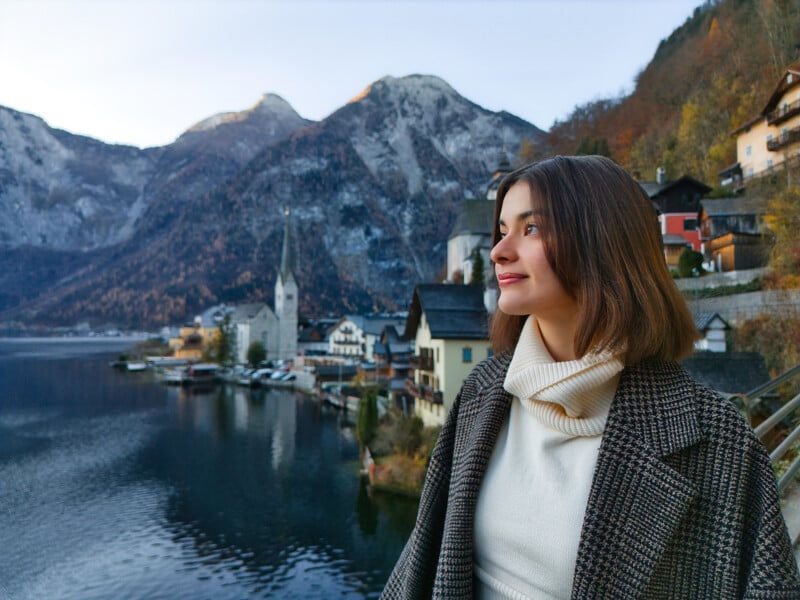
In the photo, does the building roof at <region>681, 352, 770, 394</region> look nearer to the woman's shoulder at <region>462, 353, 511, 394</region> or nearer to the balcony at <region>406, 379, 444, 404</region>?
the balcony at <region>406, 379, 444, 404</region>

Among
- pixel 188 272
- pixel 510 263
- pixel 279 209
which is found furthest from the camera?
pixel 279 209

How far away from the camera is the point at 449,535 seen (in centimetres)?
116

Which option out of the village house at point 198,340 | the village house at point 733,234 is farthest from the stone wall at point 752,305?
the village house at point 198,340

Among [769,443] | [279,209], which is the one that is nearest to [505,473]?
[769,443]

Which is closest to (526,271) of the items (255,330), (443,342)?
(443,342)

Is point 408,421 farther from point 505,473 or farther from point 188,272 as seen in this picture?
point 188,272

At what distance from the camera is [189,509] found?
18094 mm

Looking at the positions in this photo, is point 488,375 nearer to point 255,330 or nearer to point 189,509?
point 189,509

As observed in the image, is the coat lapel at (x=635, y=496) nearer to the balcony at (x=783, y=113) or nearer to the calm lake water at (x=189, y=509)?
the calm lake water at (x=189, y=509)

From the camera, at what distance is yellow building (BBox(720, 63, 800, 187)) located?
19.4 meters

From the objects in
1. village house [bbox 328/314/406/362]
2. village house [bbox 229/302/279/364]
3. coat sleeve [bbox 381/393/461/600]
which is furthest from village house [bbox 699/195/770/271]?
village house [bbox 229/302/279/364]

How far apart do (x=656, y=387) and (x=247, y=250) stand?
111 metres

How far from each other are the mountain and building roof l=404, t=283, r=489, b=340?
239 ft

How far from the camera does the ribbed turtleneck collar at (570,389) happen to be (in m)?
1.02
